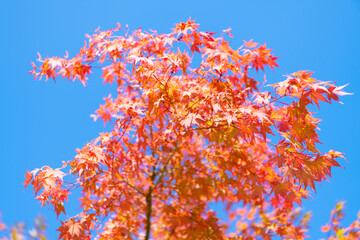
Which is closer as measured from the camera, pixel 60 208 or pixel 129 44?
pixel 60 208

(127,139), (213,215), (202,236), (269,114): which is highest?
(127,139)

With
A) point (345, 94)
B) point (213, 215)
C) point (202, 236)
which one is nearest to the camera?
point (345, 94)

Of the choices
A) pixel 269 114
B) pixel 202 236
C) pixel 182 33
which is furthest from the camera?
pixel 202 236

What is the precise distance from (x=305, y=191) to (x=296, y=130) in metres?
1.20

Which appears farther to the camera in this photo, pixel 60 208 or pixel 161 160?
pixel 161 160

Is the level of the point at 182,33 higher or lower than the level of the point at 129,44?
lower

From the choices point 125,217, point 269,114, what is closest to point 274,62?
point 269,114

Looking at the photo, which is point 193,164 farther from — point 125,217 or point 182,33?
point 182,33

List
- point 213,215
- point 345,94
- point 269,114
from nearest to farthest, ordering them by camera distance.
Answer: point 345,94 → point 269,114 → point 213,215

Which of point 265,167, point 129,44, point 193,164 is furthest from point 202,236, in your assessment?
point 129,44

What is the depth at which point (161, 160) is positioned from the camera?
4.14 meters

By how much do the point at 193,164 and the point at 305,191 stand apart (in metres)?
1.49

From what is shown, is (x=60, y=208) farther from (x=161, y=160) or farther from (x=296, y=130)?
(x=296, y=130)

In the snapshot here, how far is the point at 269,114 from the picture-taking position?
114 inches
